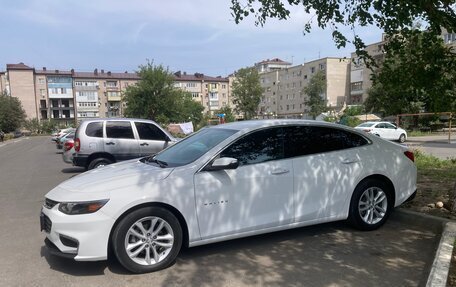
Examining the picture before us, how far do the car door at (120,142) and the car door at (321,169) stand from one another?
6.51 m

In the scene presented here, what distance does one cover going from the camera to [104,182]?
14.5 feet

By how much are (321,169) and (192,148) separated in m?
1.64

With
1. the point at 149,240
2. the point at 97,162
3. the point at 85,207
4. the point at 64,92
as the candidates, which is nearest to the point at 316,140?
the point at 149,240

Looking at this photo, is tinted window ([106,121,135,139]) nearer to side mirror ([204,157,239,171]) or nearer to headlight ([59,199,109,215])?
side mirror ([204,157,239,171])

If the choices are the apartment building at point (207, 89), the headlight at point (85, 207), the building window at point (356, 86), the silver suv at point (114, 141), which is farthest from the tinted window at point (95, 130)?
the apartment building at point (207, 89)

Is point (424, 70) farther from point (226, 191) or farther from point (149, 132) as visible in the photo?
point (149, 132)

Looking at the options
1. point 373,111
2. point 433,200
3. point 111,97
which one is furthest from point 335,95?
point 433,200

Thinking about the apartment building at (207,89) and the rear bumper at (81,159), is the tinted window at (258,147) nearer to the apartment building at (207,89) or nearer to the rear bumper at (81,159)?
the rear bumper at (81,159)

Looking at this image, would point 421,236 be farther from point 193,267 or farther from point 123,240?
point 123,240

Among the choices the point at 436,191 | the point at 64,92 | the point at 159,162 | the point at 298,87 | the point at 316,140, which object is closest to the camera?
the point at 159,162

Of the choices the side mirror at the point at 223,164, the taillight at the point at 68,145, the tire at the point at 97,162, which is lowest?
the tire at the point at 97,162

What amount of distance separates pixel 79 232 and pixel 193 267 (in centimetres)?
124

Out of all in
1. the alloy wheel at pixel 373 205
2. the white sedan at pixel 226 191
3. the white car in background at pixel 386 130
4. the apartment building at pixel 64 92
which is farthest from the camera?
the apartment building at pixel 64 92

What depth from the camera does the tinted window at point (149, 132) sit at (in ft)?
36.4
